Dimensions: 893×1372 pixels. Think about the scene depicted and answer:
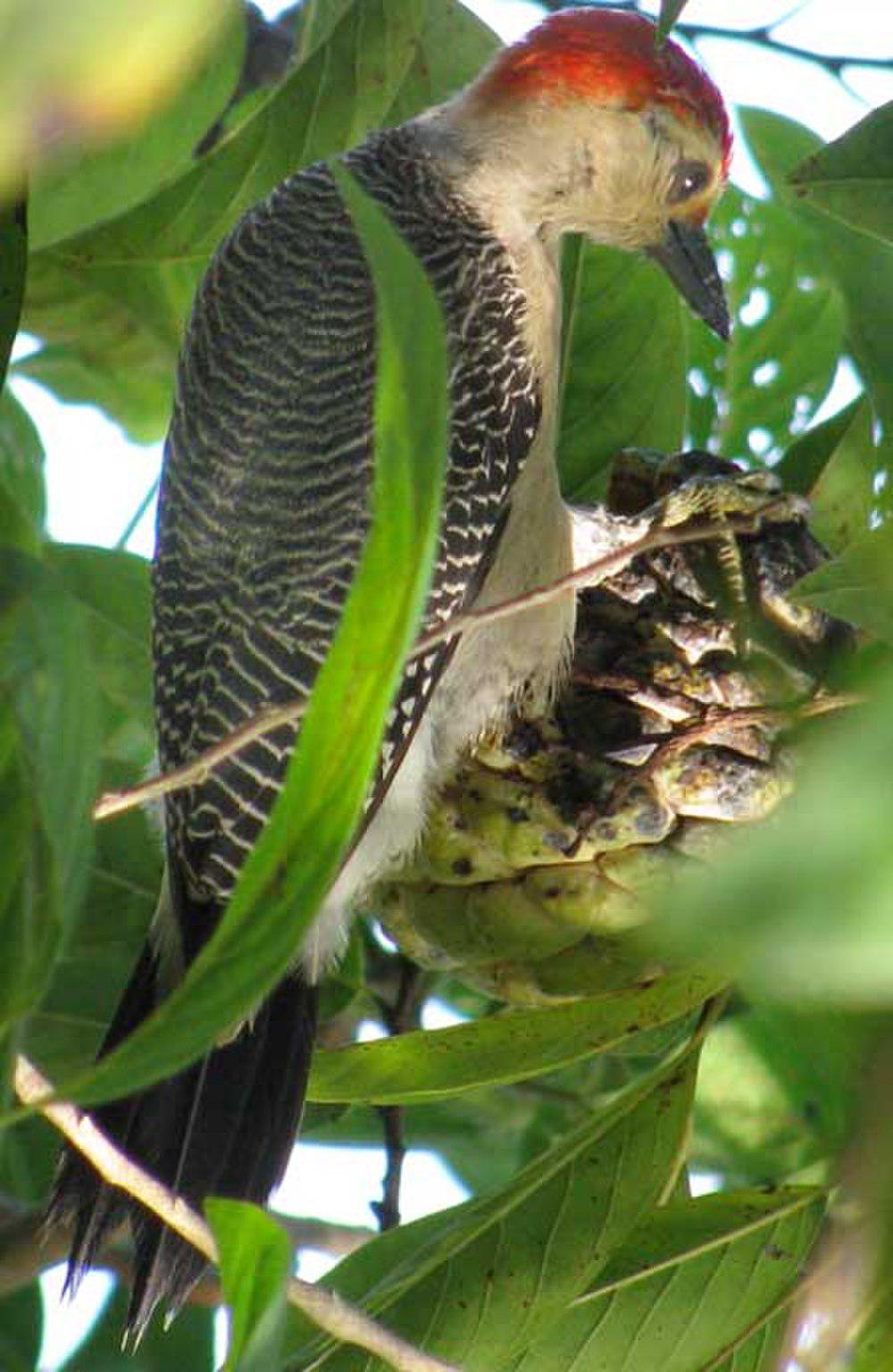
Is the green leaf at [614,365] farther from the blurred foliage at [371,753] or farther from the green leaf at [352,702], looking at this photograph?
the green leaf at [352,702]

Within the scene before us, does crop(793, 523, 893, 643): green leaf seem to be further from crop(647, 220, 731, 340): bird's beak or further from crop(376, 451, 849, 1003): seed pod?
crop(647, 220, 731, 340): bird's beak

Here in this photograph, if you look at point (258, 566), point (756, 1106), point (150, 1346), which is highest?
point (258, 566)

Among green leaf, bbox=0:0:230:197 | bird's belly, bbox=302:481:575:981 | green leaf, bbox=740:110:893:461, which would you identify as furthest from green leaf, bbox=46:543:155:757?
green leaf, bbox=0:0:230:197

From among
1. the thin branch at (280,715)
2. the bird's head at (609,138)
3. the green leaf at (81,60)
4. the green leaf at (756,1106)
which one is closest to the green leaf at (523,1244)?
the green leaf at (756,1106)

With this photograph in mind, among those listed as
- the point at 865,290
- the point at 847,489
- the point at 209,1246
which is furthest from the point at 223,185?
the point at 209,1246

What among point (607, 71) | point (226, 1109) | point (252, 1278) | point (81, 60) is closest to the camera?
point (81, 60)

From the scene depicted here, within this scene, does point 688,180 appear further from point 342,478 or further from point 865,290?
point 865,290

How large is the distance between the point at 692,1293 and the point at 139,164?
4.40 ft

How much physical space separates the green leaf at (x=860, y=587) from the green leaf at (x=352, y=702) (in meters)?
0.33

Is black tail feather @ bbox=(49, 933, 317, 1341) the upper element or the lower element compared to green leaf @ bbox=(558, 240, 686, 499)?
lower

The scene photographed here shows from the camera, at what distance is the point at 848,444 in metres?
2.23

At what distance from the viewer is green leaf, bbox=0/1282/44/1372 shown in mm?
2477

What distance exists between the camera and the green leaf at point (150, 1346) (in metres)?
2.51

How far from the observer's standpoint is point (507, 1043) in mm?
2068
